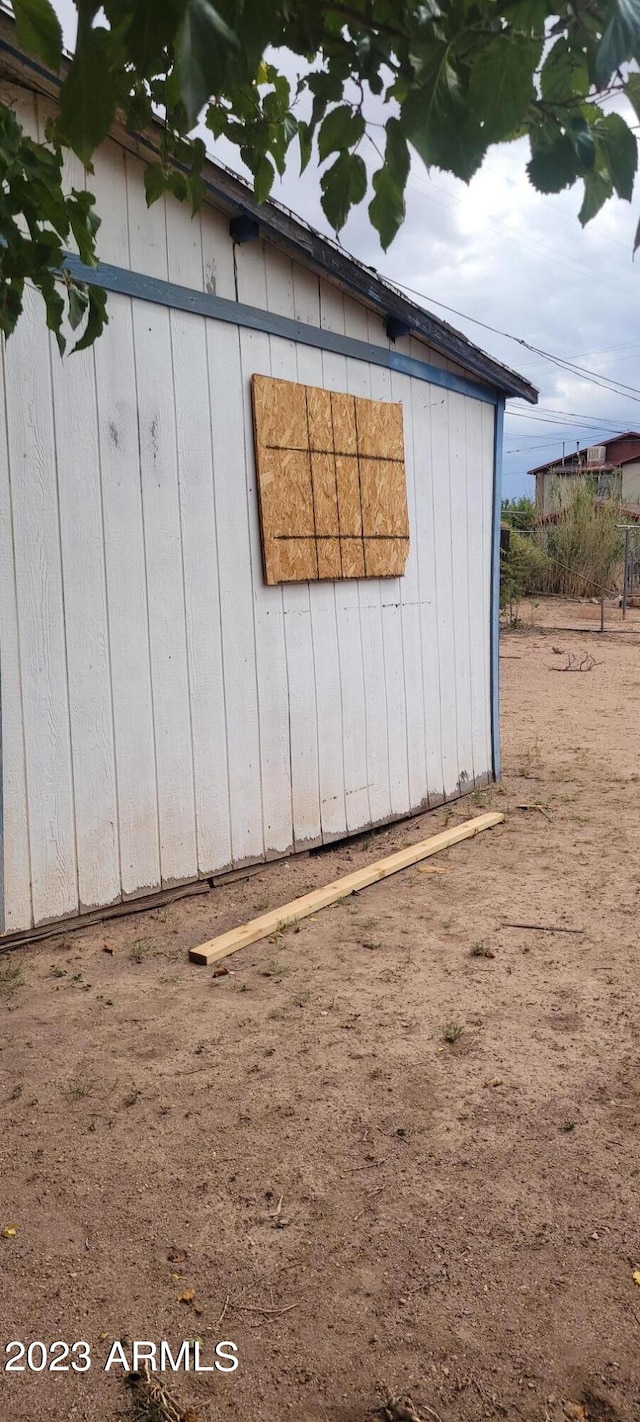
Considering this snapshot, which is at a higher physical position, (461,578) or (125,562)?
(125,562)

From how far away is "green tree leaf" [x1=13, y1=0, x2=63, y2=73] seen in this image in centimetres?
122

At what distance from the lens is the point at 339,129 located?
4.87ft

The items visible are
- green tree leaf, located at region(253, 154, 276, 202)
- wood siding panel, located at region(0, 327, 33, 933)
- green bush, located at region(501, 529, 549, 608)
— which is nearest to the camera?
green tree leaf, located at region(253, 154, 276, 202)

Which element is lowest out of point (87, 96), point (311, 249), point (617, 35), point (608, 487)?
point (87, 96)

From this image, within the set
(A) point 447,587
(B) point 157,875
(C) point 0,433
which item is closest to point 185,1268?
(B) point 157,875

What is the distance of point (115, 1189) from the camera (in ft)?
8.54

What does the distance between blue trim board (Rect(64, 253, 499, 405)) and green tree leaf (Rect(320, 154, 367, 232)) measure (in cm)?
201

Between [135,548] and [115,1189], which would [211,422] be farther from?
[115,1189]

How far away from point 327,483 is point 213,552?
3.17 ft

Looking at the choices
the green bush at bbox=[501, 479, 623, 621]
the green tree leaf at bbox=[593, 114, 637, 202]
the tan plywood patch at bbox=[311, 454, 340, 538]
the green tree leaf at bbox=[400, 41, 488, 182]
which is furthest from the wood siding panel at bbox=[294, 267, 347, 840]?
the green bush at bbox=[501, 479, 623, 621]

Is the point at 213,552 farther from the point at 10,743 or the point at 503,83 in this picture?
the point at 503,83

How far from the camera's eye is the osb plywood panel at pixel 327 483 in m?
5.14

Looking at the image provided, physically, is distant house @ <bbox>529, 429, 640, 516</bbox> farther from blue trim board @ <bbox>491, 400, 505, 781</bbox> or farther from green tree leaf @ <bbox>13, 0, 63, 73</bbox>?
green tree leaf @ <bbox>13, 0, 63, 73</bbox>

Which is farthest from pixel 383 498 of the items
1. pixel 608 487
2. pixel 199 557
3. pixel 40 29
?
pixel 608 487
